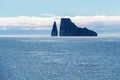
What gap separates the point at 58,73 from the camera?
84188mm

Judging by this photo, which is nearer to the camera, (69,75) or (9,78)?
(9,78)

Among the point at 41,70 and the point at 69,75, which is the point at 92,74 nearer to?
the point at 69,75

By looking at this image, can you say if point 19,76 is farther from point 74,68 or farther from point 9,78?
point 74,68

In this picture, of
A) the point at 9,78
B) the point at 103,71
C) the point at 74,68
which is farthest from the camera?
the point at 74,68

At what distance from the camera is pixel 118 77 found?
78125 mm

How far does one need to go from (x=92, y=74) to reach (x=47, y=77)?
926 cm

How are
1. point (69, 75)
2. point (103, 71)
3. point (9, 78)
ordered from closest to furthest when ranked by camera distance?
point (9, 78), point (69, 75), point (103, 71)

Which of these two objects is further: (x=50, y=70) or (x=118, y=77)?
(x=50, y=70)

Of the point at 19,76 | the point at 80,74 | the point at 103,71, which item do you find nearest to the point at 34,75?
the point at 19,76

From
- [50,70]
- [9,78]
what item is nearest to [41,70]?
[50,70]

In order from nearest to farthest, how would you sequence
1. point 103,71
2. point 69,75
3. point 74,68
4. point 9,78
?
point 9,78 < point 69,75 < point 103,71 < point 74,68

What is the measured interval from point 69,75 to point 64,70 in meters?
8.12

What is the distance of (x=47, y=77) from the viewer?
78562 millimetres

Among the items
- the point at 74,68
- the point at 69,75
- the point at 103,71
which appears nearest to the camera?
the point at 69,75
